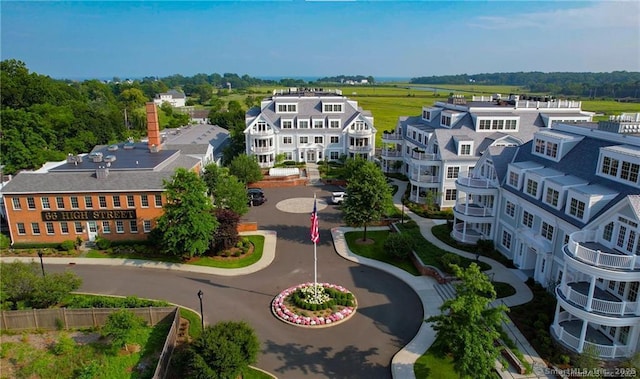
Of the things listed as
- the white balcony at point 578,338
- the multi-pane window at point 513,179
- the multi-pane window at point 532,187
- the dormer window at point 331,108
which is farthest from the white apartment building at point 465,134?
the white balcony at point 578,338

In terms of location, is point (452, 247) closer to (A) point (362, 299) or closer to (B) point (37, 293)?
(A) point (362, 299)

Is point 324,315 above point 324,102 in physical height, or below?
below

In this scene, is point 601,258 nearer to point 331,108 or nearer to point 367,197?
point 367,197

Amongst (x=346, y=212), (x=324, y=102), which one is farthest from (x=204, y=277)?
(x=324, y=102)

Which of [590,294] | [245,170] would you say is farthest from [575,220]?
[245,170]

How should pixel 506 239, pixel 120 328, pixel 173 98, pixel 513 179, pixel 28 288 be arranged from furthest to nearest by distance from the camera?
pixel 173 98 < pixel 506 239 < pixel 513 179 < pixel 28 288 < pixel 120 328

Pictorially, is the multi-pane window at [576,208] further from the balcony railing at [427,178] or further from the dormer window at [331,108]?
the dormer window at [331,108]

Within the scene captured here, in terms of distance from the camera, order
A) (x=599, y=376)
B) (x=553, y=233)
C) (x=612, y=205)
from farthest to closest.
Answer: (x=553, y=233), (x=612, y=205), (x=599, y=376)
